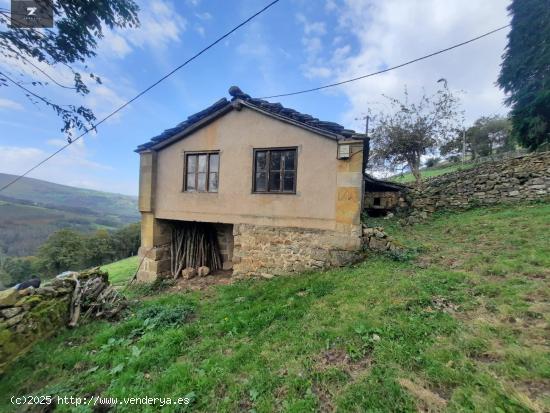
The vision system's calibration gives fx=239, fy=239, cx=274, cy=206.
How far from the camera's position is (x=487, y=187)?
11102 millimetres

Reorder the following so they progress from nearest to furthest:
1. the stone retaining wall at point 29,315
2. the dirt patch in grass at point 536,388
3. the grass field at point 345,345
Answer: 1. the dirt patch in grass at point 536,388
2. the grass field at point 345,345
3. the stone retaining wall at point 29,315

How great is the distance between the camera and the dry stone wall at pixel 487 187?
1012 cm

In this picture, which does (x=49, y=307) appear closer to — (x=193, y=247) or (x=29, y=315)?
(x=29, y=315)

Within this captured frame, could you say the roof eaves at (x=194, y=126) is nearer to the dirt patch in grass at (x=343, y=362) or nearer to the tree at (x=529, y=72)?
the dirt patch in grass at (x=343, y=362)

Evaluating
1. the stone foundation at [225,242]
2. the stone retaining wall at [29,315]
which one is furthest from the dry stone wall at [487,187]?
the stone retaining wall at [29,315]

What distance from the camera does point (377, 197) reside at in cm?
1292

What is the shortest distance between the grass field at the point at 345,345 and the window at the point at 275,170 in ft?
9.06

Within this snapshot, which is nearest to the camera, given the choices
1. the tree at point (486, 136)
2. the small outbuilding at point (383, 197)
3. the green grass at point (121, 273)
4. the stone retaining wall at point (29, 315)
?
the stone retaining wall at point (29, 315)

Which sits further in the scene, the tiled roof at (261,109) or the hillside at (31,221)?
the hillside at (31,221)

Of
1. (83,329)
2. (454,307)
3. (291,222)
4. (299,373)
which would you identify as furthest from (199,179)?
(454,307)

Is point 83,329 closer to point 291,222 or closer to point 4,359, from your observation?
point 4,359

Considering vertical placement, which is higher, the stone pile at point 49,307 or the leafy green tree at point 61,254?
the stone pile at point 49,307

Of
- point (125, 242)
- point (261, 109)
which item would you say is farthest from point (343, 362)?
point (125, 242)

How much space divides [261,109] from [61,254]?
37.0 m
